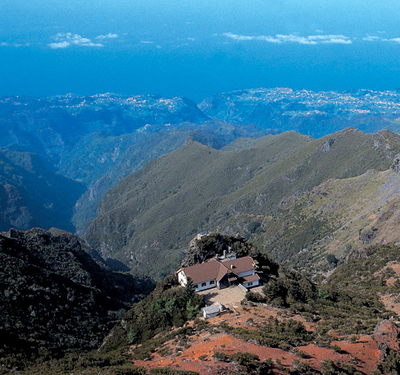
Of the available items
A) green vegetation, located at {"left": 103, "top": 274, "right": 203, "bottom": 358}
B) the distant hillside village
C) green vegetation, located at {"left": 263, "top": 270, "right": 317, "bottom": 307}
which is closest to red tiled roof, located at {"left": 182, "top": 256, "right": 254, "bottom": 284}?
the distant hillside village

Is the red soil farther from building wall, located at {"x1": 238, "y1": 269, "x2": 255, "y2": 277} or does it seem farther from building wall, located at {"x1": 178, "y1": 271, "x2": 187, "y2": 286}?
building wall, located at {"x1": 238, "y1": 269, "x2": 255, "y2": 277}

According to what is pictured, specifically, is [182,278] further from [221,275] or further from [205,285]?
[221,275]

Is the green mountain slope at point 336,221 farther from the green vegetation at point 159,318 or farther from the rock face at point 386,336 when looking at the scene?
the green vegetation at point 159,318

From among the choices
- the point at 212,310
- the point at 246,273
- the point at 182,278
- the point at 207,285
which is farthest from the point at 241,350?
the point at 182,278

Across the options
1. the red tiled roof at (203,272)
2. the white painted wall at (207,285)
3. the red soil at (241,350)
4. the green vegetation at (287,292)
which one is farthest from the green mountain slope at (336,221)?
the red soil at (241,350)

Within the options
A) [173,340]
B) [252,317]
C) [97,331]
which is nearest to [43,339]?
[97,331]
